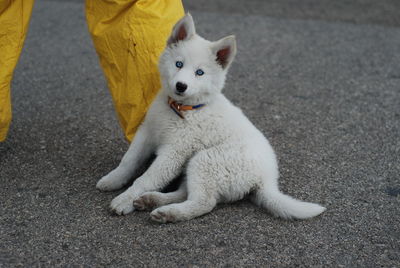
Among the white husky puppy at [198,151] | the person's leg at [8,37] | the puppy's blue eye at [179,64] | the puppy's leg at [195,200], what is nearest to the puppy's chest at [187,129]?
the white husky puppy at [198,151]

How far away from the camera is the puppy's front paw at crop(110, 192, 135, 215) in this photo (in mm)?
3023

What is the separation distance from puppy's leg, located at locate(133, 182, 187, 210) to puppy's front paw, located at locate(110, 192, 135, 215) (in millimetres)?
36

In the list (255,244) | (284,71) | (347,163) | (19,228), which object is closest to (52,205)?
(19,228)

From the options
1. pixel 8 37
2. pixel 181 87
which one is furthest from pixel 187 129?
pixel 8 37

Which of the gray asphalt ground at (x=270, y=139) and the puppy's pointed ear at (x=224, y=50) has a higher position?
the puppy's pointed ear at (x=224, y=50)

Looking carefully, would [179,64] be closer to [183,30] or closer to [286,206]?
[183,30]

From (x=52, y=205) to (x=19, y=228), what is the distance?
0.29m

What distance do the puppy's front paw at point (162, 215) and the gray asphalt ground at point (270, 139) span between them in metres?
0.06

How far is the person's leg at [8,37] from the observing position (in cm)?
342

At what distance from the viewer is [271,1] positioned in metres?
8.48

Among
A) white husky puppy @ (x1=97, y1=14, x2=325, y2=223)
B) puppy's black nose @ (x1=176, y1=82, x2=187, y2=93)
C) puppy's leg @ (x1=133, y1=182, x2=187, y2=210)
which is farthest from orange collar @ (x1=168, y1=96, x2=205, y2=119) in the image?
puppy's leg @ (x1=133, y1=182, x2=187, y2=210)

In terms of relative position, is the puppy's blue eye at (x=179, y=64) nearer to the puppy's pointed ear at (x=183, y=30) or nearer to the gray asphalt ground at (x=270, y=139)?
the puppy's pointed ear at (x=183, y=30)

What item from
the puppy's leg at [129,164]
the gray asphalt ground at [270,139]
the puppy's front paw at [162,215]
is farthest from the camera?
the puppy's leg at [129,164]

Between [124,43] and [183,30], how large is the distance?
1.73 ft
